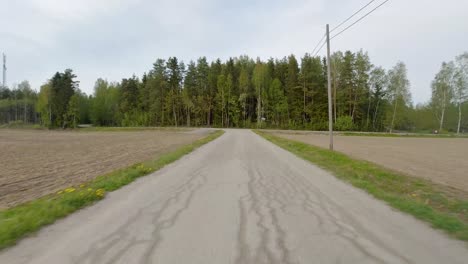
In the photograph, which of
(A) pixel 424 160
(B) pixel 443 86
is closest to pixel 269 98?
(B) pixel 443 86

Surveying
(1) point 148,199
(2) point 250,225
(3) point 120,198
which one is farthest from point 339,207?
(3) point 120,198

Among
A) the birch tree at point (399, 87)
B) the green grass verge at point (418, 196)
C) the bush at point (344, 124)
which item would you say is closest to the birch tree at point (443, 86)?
the birch tree at point (399, 87)

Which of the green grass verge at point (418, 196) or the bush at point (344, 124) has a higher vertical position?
the bush at point (344, 124)

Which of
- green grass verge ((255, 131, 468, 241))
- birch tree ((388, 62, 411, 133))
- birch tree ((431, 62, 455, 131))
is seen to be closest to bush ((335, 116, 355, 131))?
birch tree ((388, 62, 411, 133))

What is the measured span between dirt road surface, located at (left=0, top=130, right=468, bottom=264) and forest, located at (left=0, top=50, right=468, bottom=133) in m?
62.9

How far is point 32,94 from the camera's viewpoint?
104m

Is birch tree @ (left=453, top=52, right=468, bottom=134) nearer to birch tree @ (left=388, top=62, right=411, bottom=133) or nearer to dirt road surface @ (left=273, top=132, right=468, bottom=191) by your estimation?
birch tree @ (left=388, top=62, right=411, bottom=133)

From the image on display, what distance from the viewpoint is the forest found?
209 ft

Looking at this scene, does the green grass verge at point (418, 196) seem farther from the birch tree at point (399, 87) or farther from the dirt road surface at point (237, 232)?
the birch tree at point (399, 87)

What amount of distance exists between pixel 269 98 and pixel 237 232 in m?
73.4

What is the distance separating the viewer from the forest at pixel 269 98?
63594 mm

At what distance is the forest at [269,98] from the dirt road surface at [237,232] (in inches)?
2476

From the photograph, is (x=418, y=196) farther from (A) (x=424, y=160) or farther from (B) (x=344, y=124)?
(B) (x=344, y=124)

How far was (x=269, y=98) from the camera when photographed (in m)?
76.0
